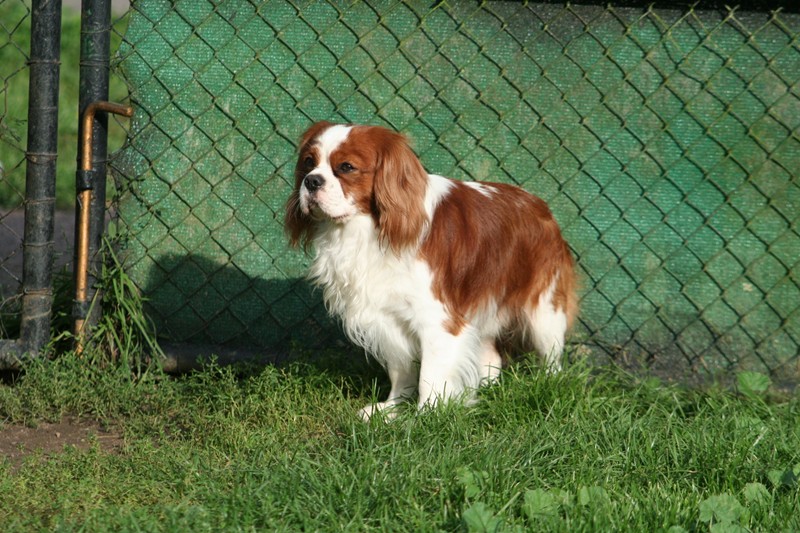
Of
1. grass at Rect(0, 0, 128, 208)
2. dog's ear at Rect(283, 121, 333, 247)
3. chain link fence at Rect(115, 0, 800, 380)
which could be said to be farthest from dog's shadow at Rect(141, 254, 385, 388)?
grass at Rect(0, 0, 128, 208)

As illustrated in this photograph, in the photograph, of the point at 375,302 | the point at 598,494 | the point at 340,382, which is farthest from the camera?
the point at 340,382

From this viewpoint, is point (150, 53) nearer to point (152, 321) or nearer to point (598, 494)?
point (152, 321)

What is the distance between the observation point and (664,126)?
166 inches

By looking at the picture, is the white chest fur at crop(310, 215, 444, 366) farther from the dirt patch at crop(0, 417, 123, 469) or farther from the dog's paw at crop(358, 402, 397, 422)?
the dirt patch at crop(0, 417, 123, 469)

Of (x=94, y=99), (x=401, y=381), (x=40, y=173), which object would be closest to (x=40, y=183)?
(x=40, y=173)

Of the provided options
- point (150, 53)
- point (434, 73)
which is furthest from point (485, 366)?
point (150, 53)

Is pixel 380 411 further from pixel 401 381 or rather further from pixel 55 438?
pixel 55 438

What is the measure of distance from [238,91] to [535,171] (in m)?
1.33

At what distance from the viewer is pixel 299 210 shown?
12.3ft

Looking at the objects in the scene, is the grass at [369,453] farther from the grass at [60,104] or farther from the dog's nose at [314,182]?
the grass at [60,104]

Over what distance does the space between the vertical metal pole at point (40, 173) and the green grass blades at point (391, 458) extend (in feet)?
0.74

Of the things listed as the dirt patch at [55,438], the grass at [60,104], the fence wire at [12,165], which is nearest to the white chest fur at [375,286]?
the dirt patch at [55,438]

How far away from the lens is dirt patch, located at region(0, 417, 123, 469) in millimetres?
3516

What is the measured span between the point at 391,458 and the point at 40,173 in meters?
2.04
